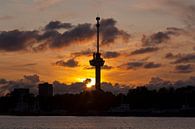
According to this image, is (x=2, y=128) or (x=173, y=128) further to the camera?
(x=173, y=128)

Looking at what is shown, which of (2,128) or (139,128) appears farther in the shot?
(139,128)

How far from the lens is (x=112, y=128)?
19225cm

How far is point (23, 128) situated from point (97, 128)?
21.4 m

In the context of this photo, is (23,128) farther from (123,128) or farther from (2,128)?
(123,128)

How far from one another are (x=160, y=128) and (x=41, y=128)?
34.1 metres

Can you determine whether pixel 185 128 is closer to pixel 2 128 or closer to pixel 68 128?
pixel 68 128

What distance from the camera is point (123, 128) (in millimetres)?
191875

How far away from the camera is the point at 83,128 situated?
191 meters

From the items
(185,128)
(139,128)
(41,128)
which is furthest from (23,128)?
(185,128)

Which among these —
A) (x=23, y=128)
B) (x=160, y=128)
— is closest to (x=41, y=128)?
(x=23, y=128)

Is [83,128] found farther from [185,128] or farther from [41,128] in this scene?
[185,128]

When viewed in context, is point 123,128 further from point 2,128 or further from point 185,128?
point 2,128

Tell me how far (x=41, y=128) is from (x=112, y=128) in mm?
20156

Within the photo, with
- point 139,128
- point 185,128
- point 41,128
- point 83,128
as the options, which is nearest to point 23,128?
point 41,128
